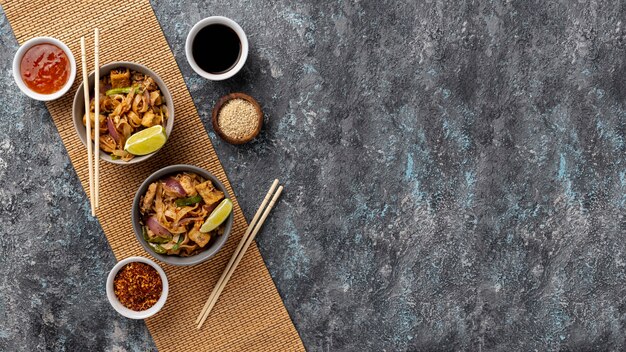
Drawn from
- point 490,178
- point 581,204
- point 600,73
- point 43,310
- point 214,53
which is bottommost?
point 43,310

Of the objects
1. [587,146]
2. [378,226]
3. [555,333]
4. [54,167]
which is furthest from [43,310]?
[587,146]

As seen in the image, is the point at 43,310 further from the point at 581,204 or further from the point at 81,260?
the point at 581,204

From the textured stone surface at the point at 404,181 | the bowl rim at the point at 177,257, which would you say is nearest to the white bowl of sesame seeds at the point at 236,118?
the textured stone surface at the point at 404,181

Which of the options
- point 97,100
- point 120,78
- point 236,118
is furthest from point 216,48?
point 97,100

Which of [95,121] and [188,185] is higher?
[188,185]

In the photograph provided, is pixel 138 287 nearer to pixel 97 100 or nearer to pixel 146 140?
pixel 146 140

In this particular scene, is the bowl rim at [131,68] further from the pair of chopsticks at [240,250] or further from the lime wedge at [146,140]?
the pair of chopsticks at [240,250]

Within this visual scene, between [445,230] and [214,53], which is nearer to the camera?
[214,53]
